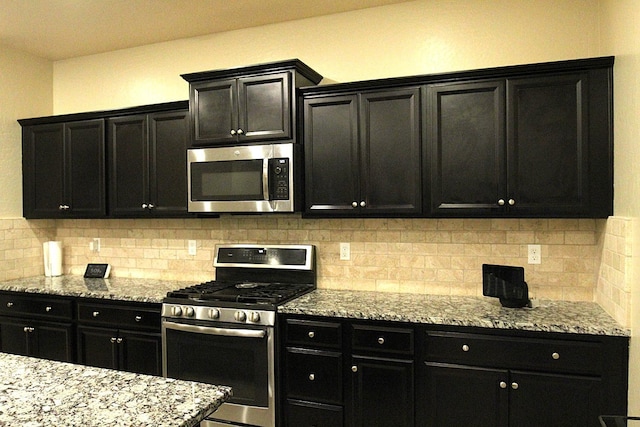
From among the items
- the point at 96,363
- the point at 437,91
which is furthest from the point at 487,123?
the point at 96,363

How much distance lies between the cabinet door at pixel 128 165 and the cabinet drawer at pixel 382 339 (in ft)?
6.53

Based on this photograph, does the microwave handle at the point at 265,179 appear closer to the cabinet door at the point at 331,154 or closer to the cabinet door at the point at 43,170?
the cabinet door at the point at 331,154

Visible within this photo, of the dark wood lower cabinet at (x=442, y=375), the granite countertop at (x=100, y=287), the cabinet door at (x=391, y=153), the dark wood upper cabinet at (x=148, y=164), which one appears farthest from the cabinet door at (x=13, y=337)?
the cabinet door at (x=391, y=153)

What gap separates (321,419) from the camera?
8.95ft

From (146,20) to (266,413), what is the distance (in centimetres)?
287

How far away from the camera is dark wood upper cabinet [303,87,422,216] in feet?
9.39

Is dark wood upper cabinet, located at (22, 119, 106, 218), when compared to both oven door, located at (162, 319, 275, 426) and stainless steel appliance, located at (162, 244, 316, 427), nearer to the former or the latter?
stainless steel appliance, located at (162, 244, 316, 427)

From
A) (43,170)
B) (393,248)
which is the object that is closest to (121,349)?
(43,170)

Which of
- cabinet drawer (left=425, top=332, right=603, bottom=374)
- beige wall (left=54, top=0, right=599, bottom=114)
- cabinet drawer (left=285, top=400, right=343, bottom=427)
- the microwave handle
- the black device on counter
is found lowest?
cabinet drawer (left=285, top=400, right=343, bottom=427)

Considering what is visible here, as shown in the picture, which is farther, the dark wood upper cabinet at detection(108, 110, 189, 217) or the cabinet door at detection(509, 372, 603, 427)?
the dark wood upper cabinet at detection(108, 110, 189, 217)

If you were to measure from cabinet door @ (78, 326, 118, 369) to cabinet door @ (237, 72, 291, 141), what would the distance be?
5.60 feet

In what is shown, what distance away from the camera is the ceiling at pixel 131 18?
319 cm

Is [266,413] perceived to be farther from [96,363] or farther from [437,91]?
[437,91]

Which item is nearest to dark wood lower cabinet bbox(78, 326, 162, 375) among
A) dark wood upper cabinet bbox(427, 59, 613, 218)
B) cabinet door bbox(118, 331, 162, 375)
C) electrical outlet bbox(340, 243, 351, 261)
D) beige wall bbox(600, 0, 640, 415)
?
cabinet door bbox(118, 331, 162, 375)
